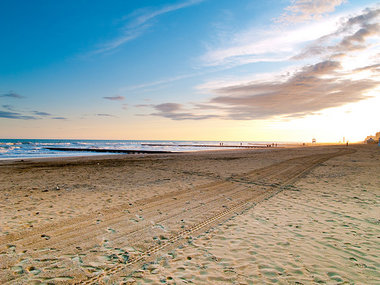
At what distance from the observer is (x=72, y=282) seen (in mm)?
3908

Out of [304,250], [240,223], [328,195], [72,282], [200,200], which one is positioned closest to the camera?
[72,282]

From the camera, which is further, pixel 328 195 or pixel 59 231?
pixel 328 195

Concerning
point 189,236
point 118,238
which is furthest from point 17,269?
point 189,236

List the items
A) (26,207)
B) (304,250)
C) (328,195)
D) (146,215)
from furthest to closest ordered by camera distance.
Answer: (328,195)
(26,207)
(146,215)
(304,250)

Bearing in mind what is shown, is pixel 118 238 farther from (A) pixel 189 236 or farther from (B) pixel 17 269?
(B) pixel 17 269

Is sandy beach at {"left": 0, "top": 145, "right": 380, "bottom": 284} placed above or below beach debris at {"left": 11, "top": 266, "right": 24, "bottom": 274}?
above

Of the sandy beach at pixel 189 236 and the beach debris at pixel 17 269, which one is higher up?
the sandy beach at pixel 189 236

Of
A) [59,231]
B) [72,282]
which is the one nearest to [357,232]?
[72,282]

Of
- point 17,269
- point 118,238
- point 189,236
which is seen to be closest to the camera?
point 17,269

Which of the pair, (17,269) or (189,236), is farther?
(189,236)

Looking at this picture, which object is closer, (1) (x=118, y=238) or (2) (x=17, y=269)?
(2) (x=17, y=269)

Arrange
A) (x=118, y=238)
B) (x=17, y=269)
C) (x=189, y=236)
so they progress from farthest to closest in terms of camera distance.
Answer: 1. (x=189, y=236)
2. (x=118, y=238)
3. (x=17, y=269)

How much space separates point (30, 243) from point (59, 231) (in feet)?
2.53

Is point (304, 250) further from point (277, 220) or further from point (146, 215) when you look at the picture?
point (146, 215)
